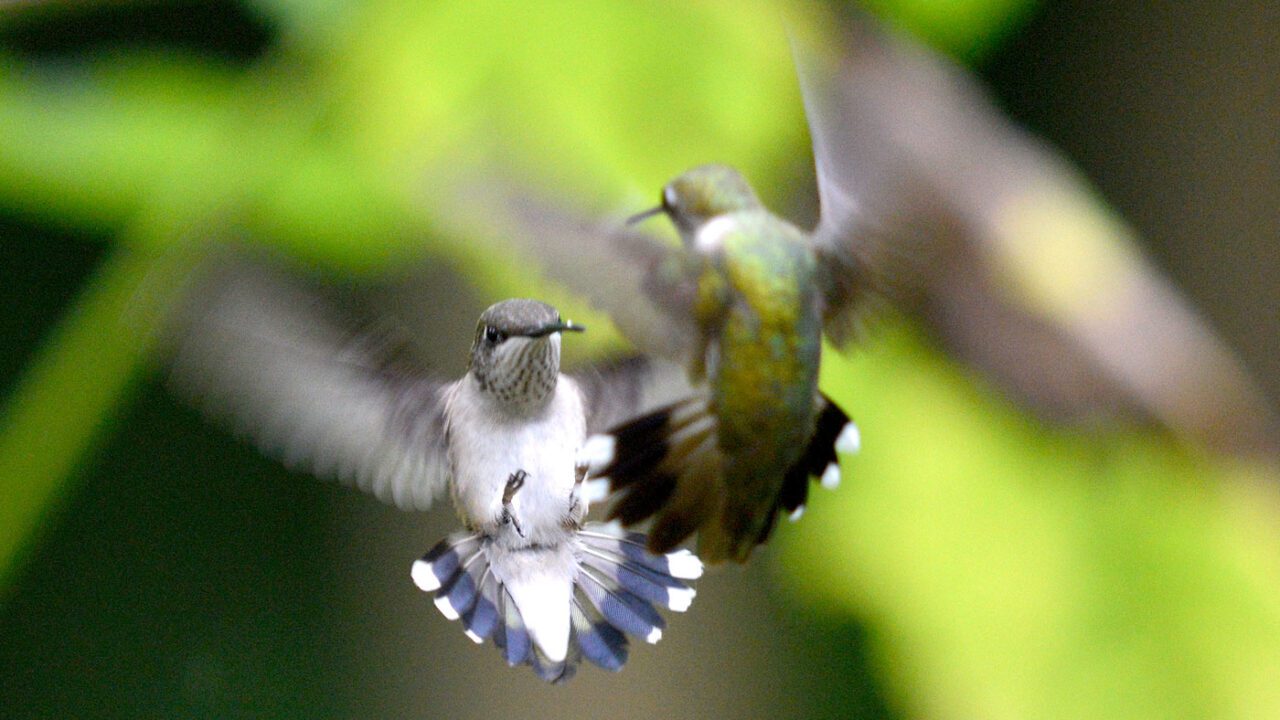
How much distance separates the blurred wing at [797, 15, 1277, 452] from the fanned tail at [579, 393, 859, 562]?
314 millimetres

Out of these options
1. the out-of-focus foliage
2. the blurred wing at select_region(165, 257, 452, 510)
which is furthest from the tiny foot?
the out-of-focus foliage

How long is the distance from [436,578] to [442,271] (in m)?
1.35


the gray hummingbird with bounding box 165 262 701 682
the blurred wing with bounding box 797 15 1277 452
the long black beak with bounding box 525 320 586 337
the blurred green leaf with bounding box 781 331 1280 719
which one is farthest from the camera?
the blurred green leaf with bounding box 781 331 1280 719

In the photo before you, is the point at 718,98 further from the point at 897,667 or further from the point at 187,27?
the point at 187,27

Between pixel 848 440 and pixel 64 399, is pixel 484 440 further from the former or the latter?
pixel 64 399

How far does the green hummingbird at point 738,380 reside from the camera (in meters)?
1.05

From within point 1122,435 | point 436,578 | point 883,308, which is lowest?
point 436,578

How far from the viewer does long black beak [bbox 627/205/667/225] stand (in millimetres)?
1146

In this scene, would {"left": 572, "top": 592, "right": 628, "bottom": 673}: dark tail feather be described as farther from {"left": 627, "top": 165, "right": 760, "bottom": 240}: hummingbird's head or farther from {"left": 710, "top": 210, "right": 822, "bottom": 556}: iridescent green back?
{"left": 627, "top": 165, "right": 760, "bottom": 240}: hummingbird's head

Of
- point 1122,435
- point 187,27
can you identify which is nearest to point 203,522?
point 187,27

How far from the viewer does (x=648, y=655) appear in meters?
3.09

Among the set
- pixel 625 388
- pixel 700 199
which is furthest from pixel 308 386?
pixel 700 199

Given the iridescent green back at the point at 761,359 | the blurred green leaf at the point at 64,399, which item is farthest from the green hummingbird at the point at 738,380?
the blurred green leaf at the point at 64,399

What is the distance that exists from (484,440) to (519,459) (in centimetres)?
5
